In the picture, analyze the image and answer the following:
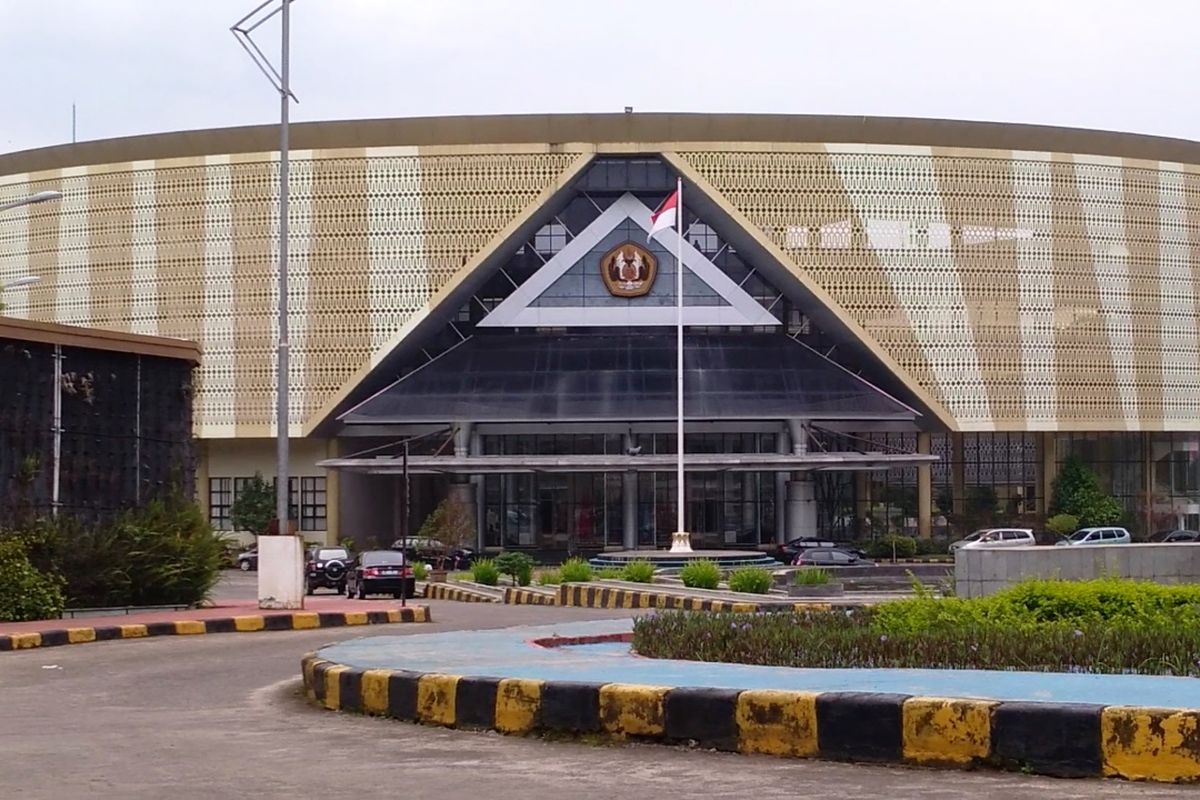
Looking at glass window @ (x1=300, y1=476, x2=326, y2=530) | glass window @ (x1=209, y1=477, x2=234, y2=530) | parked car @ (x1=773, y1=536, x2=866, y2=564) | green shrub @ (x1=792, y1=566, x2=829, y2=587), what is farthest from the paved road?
glass window @ (x1=209, y1=477, x2=234, y2=530)

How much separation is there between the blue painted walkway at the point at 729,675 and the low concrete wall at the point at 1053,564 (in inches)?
282

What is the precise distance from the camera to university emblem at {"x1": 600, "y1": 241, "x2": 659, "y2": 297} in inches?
2753

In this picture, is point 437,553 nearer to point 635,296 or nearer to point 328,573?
point 635,296

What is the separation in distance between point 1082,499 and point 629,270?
20378 mm

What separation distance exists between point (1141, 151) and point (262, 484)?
37747 millimetres

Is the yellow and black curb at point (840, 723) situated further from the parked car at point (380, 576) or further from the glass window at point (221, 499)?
the glass window at point (221, 499)

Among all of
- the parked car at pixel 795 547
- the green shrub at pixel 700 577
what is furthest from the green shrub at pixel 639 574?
the parked car at pixel 795 547

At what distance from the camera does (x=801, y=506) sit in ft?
227

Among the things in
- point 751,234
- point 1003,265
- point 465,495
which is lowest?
point 465,495

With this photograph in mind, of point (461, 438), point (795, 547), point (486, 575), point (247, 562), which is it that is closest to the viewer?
point (486, 575)

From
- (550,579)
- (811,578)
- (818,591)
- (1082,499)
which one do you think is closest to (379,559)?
(550,579)

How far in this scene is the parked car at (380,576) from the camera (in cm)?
3900

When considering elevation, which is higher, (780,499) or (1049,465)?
(1049,465)

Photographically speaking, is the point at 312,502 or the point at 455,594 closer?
the point at 455,594
